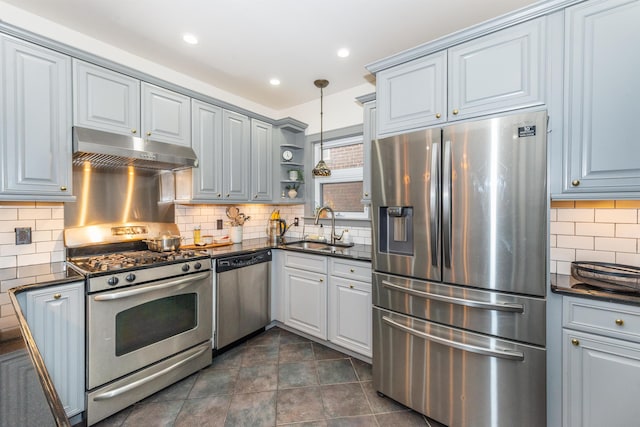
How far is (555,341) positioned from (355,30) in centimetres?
247

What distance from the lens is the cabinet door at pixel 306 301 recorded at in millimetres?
2742

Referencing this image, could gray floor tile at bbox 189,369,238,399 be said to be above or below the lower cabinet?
below

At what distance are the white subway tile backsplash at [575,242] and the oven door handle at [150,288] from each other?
2705mm

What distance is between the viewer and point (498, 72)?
5.72 feet

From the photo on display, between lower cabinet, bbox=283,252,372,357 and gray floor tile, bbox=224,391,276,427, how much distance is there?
79cm

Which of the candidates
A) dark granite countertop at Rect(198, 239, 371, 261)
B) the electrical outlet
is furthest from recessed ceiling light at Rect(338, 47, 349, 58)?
the electrical outlet

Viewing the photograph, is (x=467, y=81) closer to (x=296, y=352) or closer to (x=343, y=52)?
(x=343, y=52)

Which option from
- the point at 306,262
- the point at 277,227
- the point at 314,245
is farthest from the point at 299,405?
the point at 277,227

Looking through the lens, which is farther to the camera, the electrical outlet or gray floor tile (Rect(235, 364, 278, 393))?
gray floor tile (Rect(235, 364, 278, 393))

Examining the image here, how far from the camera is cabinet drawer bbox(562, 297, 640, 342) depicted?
1367mm

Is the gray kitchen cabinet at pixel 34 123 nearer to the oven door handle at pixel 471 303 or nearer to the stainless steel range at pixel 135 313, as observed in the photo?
the stainless steel range at pixel 135 313

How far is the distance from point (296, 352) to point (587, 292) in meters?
2.24

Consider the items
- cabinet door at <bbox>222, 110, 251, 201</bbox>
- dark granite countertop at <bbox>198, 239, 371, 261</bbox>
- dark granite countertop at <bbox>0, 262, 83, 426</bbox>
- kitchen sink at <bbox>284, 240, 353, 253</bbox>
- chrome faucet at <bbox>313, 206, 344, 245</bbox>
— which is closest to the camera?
dark granite countertop at <bbox>0, 262, 83, 426</bbox>

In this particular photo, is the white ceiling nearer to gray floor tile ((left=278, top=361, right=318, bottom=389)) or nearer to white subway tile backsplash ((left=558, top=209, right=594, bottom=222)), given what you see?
white subway tile backsplash ((left=558, top=209, right=594, bottom=222))
